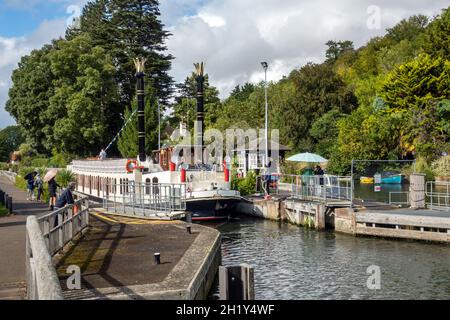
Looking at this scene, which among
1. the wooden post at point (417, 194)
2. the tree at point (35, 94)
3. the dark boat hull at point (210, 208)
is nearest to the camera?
the wooden post at point (417, 194)

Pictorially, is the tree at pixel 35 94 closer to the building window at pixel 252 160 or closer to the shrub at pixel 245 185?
the building window at pixel 252 160

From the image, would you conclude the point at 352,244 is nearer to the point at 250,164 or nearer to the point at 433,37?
the point at 250,164

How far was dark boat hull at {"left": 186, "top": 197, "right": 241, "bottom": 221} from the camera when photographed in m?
29.5

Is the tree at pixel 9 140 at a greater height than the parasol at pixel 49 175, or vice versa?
the tree at pixel 9 140

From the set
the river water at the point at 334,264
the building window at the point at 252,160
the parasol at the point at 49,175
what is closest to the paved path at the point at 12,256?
the parasol at the point at 49,175

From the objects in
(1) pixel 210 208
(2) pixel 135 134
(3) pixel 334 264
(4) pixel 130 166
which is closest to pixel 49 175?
(3) pixel 334 264

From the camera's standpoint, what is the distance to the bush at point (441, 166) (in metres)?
49.0

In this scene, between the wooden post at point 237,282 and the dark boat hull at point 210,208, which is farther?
the dark boat hull at point 210,208

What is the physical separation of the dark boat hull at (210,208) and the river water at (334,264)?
3.06m

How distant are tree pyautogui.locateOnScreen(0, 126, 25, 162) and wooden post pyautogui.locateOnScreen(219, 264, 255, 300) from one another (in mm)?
122032

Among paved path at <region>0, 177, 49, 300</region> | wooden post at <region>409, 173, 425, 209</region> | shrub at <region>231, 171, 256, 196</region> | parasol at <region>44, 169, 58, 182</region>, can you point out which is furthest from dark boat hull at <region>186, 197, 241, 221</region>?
parasol at <region>44, 169, 58, 182</region>

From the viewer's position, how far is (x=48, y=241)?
12.8 m

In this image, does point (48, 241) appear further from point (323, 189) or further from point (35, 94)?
point (35, 94)

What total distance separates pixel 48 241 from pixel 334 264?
1058 centimetres
